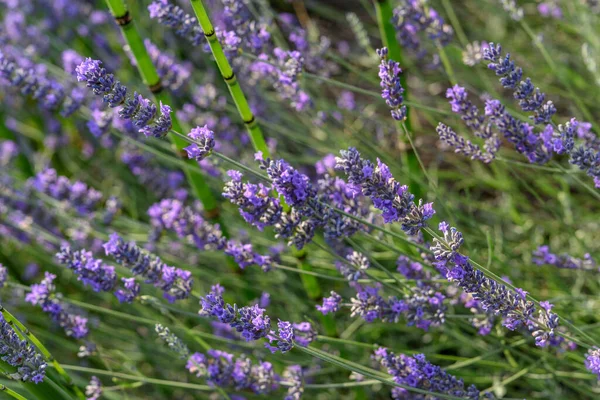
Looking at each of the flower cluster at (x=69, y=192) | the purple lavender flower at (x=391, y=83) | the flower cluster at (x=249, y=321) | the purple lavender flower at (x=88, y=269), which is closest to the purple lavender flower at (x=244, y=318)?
the flower cluster at (x=249, y=321)

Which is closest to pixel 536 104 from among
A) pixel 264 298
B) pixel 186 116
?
pixel 264 298

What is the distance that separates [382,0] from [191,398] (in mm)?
1662

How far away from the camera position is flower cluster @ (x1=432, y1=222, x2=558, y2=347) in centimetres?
124

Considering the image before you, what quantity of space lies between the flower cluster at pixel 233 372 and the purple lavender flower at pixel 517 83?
86cm

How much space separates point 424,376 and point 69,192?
4.56 feet

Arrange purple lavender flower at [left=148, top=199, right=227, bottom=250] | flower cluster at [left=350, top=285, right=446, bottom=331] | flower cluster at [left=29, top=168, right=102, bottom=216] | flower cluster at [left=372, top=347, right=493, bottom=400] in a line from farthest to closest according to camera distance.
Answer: flower cluster at [left=29, top=168, right=102, bottom=216], purple lavender flower at [left=148, top=199, right=227, bottom=250], flower cluster at [left=350, top=285, right=446, bottom=331], flower cluster at [left=372, top=347, right=493, bottom=400]

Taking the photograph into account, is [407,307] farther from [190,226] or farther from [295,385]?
[190,226]

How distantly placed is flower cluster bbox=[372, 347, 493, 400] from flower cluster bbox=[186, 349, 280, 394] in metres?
0.31

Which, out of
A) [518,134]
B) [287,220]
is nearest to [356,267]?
[287,220]

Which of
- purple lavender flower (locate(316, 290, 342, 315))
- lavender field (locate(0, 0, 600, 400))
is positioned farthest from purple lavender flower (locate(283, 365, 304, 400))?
purple lavender flower (locate(316, 290, 342, 315))

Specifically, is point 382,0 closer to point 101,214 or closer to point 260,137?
point 260,137

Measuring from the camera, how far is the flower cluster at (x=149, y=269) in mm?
1580

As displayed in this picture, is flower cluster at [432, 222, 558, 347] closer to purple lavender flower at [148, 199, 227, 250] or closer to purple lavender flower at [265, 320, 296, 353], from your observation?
purple lavender flower at [265, 320, 296, 353]

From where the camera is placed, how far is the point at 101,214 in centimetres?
231
